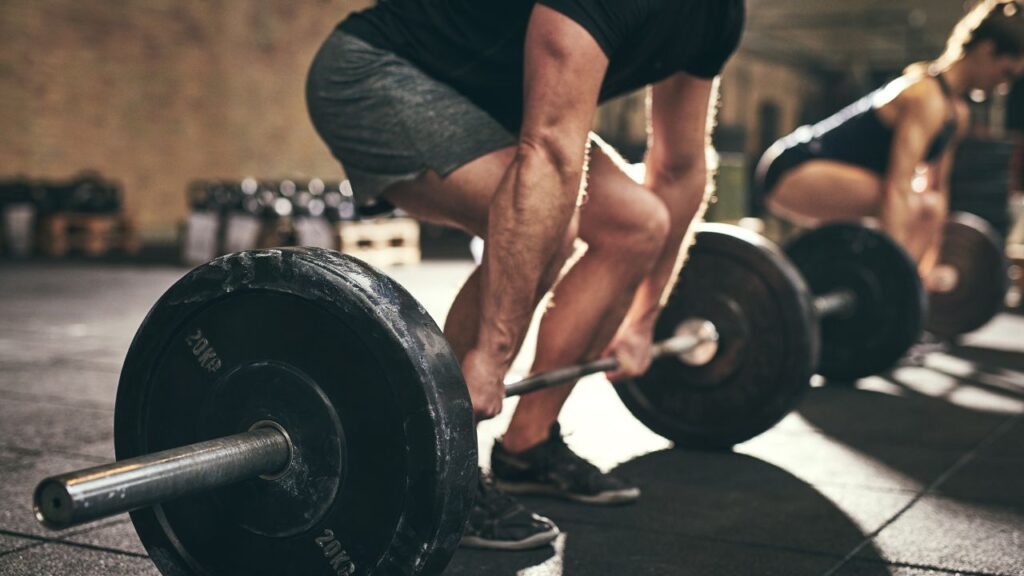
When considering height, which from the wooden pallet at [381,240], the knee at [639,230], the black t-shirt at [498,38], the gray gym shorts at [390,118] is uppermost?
the black t-shirt at [498,38]

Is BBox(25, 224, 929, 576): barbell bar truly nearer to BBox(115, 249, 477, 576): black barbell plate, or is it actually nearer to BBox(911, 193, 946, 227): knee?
BBox(115, 249, 477, 576): black barbell plate

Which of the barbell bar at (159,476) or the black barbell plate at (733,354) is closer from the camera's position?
the barbell bar at (159,476)

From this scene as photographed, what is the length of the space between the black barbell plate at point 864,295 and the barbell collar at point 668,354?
920mm

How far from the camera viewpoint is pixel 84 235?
322 inches

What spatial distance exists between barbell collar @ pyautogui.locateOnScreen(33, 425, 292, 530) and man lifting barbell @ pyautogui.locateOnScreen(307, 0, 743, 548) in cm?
30

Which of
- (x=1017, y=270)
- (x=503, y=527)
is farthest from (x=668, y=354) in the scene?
(x=1017, y=270)

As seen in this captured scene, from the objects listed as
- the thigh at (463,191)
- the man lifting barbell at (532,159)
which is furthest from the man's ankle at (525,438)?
the thigh at (463,191)

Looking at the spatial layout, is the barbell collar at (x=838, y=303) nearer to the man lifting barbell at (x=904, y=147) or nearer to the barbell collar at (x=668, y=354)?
the man lifting barbell at (x=904, y=147)

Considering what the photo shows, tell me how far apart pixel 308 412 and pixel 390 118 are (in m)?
0.53

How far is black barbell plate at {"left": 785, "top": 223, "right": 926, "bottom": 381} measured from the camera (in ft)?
9.11

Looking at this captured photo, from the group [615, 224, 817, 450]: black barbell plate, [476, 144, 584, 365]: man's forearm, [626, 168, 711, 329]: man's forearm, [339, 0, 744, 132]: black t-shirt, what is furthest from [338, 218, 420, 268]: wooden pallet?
[476, 144, 584, 365]: man's forearm

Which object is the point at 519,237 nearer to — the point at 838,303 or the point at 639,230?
the point at 639,230

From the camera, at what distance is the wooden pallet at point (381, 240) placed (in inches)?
285

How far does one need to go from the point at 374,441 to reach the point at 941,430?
1702 millimetres
